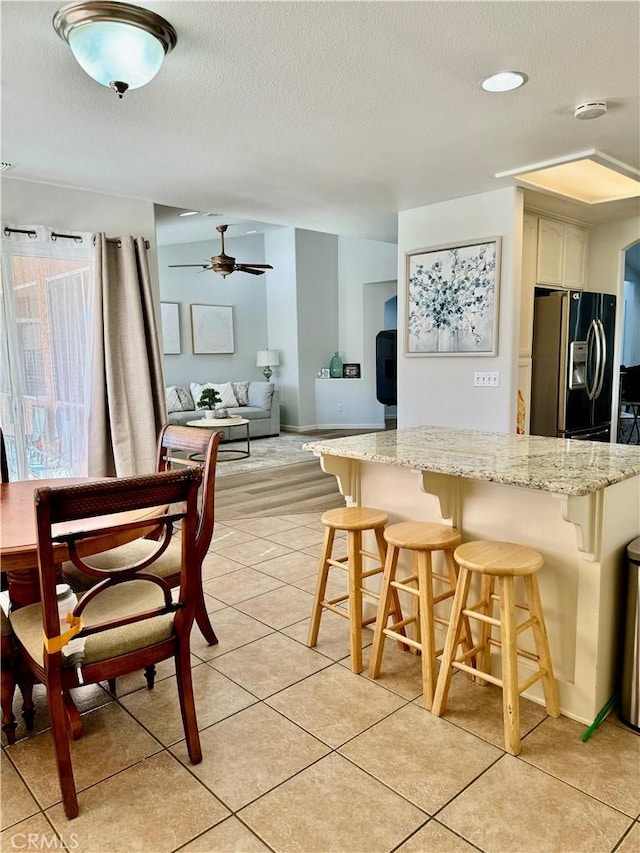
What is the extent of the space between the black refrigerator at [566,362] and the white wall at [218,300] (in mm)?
5670

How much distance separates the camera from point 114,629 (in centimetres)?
176

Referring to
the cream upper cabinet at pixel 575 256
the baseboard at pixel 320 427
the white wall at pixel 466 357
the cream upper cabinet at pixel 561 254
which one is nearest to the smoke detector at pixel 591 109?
the white wall at pixel 466 357

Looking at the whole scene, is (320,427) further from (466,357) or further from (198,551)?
(198,551)

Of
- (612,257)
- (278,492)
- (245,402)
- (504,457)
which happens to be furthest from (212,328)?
(504,457)

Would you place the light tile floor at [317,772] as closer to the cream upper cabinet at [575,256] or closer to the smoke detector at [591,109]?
the smoke detector at [591,109]

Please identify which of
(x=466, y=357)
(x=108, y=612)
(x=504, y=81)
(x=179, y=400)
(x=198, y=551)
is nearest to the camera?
(x=108, y=612)

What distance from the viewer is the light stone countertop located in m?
1.82

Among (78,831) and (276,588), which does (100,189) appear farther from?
(78,831)

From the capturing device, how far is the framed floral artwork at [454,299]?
4.14 m

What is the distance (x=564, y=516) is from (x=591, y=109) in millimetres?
1961

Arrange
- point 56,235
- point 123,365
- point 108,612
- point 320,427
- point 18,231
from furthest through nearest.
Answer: point 320,427
point 123,365
point 56,235
point 18,231
point 108,612

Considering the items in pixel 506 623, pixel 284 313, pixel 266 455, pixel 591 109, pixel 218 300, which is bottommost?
pixel 266 455

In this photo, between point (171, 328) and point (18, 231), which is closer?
point (18, 231)

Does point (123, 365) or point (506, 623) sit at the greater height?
point (123, 365)
